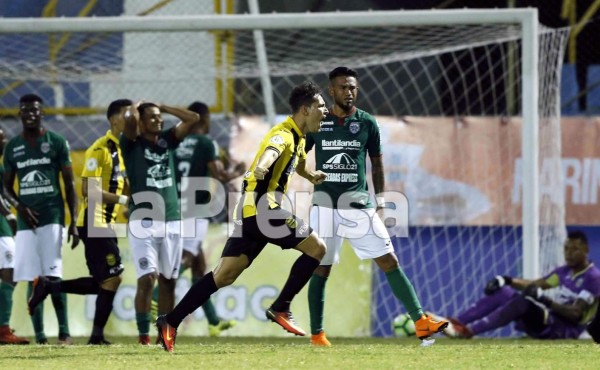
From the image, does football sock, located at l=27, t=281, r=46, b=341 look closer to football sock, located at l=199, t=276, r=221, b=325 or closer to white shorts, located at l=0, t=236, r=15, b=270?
white shorts, located at l=0, t=236, r=15, b=270

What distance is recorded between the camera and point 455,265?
14.4 m

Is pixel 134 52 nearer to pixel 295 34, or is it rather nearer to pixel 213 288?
pixel 295 34

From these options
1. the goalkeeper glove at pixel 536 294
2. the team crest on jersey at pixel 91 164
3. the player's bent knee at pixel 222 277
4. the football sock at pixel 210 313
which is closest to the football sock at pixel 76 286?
the team crest on jersey at pixel 91 164

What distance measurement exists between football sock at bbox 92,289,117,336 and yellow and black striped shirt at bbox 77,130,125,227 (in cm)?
61

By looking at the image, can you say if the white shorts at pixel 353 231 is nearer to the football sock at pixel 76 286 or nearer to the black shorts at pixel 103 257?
the black shorts at pixel 103 257

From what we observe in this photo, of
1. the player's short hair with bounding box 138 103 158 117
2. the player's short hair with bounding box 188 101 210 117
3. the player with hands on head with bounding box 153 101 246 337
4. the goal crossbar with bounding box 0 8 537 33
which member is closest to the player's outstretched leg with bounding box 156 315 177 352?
the player's short hair with bounding box 138 103 158 117

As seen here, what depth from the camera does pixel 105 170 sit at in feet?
37.5

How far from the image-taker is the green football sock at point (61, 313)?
11.6 meters

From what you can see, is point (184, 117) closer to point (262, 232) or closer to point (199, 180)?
point (262, 232)

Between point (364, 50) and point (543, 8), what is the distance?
2.47 m

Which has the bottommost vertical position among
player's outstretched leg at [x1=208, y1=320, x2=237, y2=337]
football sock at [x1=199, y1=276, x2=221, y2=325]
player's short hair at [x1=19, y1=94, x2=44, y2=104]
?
player's outstretched leg at [x1=208, y1=320, x2=237, y2=337]

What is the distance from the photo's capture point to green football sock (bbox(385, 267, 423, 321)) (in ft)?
32.9

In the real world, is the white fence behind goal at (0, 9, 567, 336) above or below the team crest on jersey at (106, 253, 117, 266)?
above

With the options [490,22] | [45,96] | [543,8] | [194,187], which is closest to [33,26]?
[194,187]
